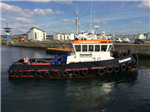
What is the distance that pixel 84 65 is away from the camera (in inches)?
362

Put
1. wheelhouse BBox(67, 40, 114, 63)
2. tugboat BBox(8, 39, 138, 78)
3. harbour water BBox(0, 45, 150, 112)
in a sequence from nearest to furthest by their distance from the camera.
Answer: harbour water BBox(0, 45, 150, 112)
tugboat BBox(8, 39, 138, 78)
wheelhouse BBox(67, 40, 114, 63)

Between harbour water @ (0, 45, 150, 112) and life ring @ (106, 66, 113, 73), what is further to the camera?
life ring @ (106, 66, 113, 73)

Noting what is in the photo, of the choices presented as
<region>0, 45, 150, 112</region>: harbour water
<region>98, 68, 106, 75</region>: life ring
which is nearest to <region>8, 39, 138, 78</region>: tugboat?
<region>98, 68, 106, 75</region>: life ring

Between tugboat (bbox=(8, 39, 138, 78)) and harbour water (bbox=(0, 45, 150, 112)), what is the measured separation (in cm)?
53

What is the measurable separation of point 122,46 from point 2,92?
21.7m

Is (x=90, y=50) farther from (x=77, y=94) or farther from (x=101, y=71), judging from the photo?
(x=77, y=94)

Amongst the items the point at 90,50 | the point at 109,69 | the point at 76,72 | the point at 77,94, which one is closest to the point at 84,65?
the point at 76,72

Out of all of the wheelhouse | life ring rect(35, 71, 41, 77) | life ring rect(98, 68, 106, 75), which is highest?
the wheelhouse

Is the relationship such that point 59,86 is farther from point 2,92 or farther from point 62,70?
point 2,92

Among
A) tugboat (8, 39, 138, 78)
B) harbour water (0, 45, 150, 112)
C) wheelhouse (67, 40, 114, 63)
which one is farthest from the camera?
wheelhouse (67, 40, 114, 63)

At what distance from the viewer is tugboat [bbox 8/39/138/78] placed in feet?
30.4

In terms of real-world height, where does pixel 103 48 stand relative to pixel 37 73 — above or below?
above

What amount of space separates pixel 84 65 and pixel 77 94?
8.98 ft

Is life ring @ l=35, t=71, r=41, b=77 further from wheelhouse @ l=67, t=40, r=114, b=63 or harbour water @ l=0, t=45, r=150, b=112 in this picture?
wheelhouse @ l=67, t=40, r=114, b=63
